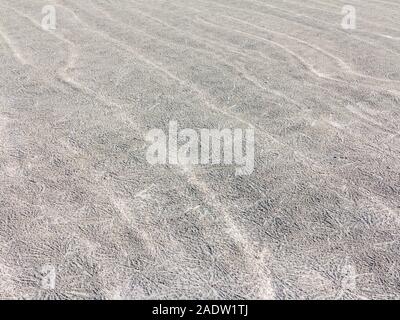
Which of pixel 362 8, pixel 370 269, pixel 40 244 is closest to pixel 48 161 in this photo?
pixel 40 244

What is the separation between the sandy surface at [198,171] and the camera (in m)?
3.53

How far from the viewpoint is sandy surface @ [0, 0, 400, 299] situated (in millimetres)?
3531

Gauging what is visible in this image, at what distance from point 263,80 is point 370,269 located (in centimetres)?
396

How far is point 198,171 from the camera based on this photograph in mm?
4781

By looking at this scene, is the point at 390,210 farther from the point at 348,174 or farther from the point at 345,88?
the point at 345,88

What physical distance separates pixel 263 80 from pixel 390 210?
3.29m

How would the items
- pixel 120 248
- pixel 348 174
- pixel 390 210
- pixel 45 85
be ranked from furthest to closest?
pixel 45 85
pixel 348 174
pixel 390 210
pixel 120 248

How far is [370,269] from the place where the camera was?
3.58m
